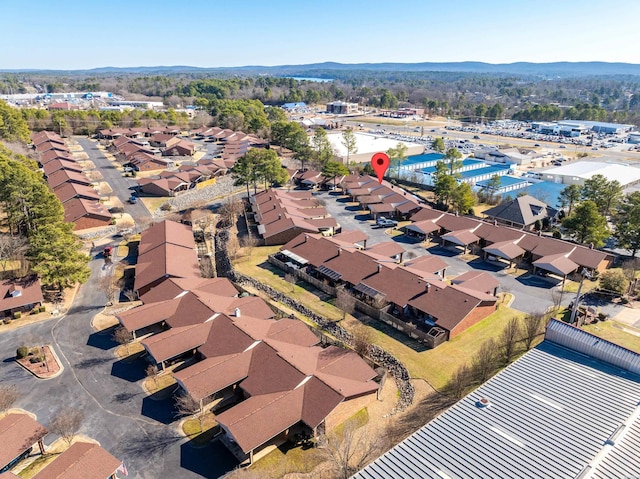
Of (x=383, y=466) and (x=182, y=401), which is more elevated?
(x=383, y=466)

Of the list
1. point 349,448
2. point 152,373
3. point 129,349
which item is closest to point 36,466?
point 152,373

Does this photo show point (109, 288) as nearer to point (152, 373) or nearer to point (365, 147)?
point (152, 373)

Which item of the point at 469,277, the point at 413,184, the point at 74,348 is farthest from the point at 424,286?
the point at 413,184

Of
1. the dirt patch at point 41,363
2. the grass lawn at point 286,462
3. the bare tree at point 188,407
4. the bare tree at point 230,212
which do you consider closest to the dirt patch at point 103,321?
the dirt patch at point 41,363

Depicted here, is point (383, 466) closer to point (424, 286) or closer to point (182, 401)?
point (182, 401)

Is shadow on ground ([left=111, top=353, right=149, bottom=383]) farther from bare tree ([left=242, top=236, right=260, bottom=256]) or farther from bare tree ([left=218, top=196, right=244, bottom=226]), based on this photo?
bare tree ([left=218, top=196, right=244, bottom=226])

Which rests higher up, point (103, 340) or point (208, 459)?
point (103, 340)
